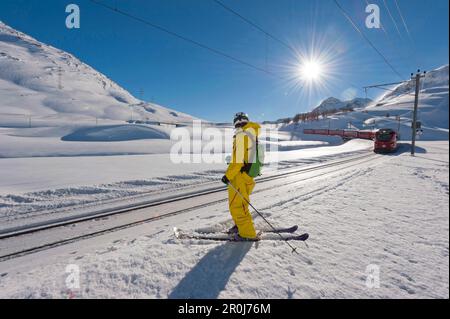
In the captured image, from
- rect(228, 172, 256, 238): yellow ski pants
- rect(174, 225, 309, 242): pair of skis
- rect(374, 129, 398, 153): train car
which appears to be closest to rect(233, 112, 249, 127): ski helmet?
rect(228, 172, 256, 238): yellow ski pants

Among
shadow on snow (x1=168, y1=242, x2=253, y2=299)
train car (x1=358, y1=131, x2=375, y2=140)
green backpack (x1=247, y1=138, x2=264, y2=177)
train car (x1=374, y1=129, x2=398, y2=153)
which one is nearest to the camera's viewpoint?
shadow on snow (x1=168, y1=242, x2=253, y2=299)

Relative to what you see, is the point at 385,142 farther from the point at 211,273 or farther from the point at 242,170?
the point at 211,273

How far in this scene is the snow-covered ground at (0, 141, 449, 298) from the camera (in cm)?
278

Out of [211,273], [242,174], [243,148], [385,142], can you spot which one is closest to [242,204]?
[242,174]

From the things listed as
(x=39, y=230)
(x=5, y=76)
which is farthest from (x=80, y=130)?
(x=5, y=76)

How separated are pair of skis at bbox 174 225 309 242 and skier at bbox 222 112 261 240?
19 cm

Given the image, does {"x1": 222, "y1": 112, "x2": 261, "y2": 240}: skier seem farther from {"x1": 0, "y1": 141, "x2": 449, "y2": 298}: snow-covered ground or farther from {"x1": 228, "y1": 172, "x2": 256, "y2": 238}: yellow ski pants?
{"x1": 0, "y1": 141, "x2": 449, "y2": 298}: snow-covered ground

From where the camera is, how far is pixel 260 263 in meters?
3.41

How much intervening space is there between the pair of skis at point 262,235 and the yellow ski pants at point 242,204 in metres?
0.18

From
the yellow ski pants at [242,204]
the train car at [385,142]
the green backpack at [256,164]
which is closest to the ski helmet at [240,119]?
the green backpack at [256,164]

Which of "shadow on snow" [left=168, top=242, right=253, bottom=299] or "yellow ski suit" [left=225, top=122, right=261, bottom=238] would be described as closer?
"shadow on snow" [left=168, top=242, right=253, bottom=299]

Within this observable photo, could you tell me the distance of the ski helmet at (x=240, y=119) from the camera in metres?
4.07

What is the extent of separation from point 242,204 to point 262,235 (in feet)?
2.71

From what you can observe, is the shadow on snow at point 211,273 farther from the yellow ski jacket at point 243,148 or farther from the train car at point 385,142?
the train car at point 385,142
